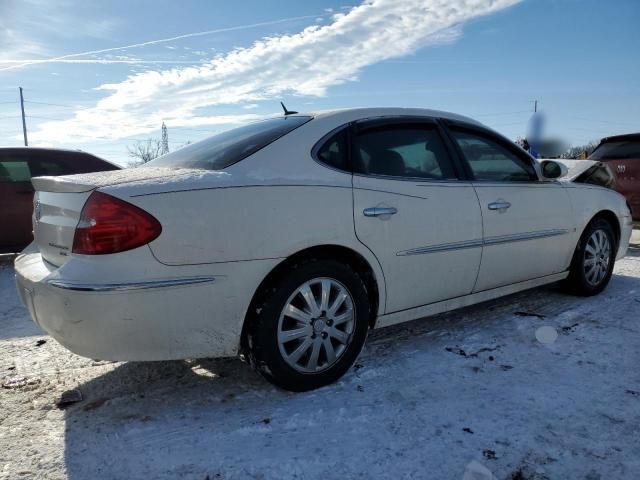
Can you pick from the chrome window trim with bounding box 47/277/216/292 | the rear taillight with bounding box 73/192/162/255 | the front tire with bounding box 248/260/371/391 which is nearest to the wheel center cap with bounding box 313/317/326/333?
the front tire with bounding box 248/260/371/391

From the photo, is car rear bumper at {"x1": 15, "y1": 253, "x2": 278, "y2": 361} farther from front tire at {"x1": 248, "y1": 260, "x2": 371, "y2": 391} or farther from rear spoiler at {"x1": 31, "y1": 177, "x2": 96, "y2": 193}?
rear spoiler at {"x1": 31, "y1": 177, "x2": 96, "y2": 193}

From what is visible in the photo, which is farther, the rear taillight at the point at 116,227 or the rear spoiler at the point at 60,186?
the rear spoiler at the point at 60,186

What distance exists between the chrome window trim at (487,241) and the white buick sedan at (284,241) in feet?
0.04

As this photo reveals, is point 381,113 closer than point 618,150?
Yes

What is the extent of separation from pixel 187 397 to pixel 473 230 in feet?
6.52

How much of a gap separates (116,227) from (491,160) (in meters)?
2.60

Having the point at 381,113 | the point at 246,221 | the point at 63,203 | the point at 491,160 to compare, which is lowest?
the point at 246,221

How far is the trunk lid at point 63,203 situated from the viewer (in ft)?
7.45

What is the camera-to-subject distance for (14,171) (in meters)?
6.40

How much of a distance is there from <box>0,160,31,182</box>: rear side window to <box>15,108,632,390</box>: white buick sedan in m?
4.22

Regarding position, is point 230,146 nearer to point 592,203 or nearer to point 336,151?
point 336,151

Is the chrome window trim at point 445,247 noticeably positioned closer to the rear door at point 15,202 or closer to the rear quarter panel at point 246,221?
the rear quarter panel at point 246,221

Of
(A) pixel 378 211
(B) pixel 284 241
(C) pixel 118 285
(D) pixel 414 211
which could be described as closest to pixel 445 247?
(D) pixel 414 211

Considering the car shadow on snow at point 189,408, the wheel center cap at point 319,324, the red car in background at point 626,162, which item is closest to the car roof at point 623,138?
the red car in background at point 626,162
